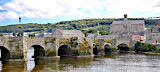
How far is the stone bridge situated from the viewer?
42188 millimetres

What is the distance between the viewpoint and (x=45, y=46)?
159ft

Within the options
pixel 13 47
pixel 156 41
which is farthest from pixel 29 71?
pixel 156 41

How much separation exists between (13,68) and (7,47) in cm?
714

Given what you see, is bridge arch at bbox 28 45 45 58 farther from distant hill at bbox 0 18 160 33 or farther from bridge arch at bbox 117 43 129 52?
distant hill at bbox 0 18 160 33

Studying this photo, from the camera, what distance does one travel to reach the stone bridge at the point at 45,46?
42.2 m

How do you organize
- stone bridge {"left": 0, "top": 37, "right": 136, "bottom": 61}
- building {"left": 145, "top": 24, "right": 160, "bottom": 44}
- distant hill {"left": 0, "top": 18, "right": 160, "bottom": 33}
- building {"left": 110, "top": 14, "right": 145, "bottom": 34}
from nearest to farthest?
stone bridge {"left": 0, "top": 37, "right": 136, "bottom": 61}
building {"left": 145, "top": 24, "right": 160, "bottom": 44}
building {"left": 110, "top": 14, "right": 145, "bottom": 34}
distant hill {"left": 0, "top": 18, "right": 160, "bottom": 33}

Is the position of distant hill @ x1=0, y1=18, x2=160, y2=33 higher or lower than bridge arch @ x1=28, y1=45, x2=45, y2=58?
higher

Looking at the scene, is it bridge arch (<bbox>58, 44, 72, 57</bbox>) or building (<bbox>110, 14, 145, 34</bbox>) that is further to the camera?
building (<bbox>110, 14, 145, 34</bbox>)

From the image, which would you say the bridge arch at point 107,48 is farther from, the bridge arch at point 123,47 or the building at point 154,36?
the building at point 154,36

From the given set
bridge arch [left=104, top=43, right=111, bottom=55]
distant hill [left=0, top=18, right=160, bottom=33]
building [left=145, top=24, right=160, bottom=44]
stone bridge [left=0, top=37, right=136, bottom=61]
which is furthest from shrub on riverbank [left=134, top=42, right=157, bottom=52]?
distant hill [left=0, top=18, right=160, bottom=33]

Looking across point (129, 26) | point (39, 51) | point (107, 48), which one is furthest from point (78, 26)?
point (39, 51)

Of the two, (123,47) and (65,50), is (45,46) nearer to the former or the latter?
(65,50)

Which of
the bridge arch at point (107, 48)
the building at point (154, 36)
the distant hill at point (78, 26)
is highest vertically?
the distant hill at point (78, 26)

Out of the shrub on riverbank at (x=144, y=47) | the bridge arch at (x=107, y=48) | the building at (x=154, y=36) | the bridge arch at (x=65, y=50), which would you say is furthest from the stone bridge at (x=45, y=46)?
the building at (x=154, y=36)
